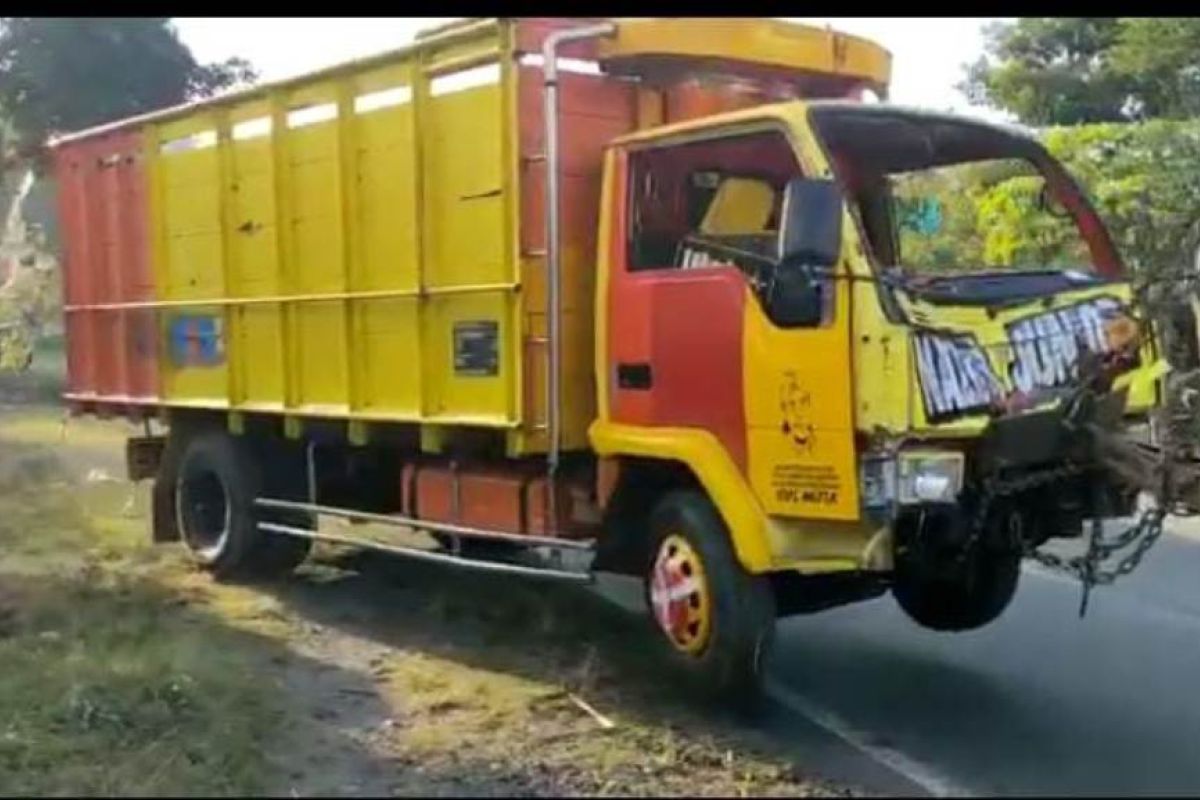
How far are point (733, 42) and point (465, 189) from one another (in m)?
1.33

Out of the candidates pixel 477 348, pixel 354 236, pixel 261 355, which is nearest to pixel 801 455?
pixel 477 348

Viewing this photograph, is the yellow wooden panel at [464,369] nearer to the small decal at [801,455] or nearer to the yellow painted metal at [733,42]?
the yellow painted metal at [733,42]

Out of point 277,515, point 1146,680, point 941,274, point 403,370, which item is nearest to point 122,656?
point 403,370

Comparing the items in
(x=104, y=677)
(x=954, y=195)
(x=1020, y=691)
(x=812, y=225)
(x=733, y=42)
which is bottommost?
(x=104, y=677)

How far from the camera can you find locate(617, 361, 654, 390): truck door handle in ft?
19.9

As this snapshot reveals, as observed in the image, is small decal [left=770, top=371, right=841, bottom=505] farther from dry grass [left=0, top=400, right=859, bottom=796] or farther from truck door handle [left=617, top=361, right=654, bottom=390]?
dry grass [left=0, top=400, right=859, bottom=796]

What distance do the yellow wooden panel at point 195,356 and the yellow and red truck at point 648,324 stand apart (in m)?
0.03

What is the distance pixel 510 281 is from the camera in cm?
650

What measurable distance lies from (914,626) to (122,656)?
11.6ft

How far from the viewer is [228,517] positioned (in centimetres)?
898

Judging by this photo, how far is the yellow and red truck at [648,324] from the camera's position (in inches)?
208

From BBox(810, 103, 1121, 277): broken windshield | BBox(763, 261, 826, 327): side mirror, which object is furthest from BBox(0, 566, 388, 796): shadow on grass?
BBox(810, 103, 1121, 277): broken windshield

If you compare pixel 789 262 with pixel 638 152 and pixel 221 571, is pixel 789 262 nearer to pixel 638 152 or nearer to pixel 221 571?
pixel 638 152

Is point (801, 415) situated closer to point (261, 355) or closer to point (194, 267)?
point (261, 355)
